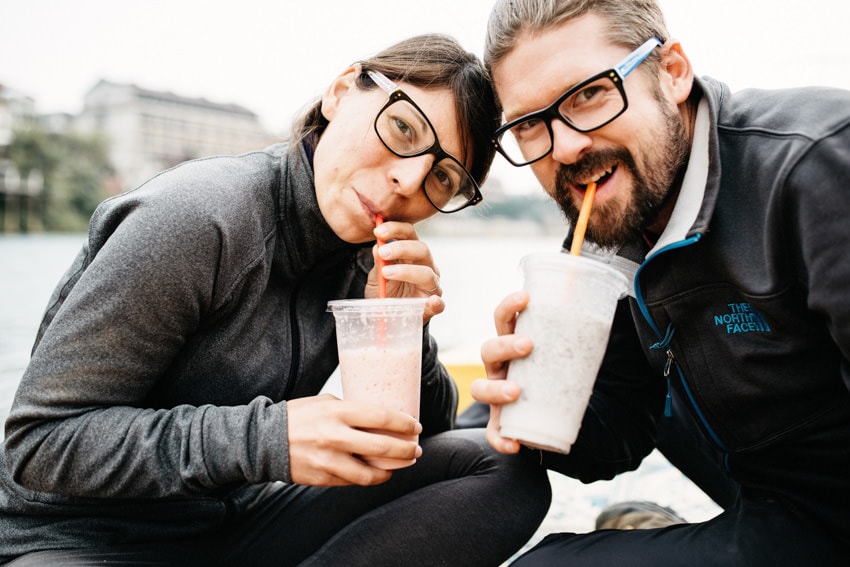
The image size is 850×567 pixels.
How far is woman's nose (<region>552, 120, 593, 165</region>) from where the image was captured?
1347 millimetres

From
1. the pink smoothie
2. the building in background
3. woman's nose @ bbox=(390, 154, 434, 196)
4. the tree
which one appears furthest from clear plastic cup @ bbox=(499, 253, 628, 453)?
the building in background

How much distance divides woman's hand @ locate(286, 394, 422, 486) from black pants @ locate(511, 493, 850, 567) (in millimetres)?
476

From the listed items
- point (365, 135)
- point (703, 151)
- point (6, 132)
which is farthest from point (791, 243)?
point (6, 132)

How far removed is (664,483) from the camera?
2750 millimetres

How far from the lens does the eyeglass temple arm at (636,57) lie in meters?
1.33

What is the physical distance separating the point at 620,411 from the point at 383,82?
42.7 inches

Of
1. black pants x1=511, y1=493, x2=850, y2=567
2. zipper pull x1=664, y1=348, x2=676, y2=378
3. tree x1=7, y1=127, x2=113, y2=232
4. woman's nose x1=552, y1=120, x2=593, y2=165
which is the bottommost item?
tree x1=7, y1=127, x2=113, y2=232

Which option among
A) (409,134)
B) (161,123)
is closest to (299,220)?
(409,134)

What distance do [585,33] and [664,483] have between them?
212cm

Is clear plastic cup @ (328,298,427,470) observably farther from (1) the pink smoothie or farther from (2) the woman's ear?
(2) the woman's ear

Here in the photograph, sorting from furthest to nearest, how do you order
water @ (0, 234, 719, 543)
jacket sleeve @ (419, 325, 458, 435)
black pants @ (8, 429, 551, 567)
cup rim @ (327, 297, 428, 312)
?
water @ (0, 234, 719, 543) → jacket sleeve @ (419, 325, 458, 435) → black pants @ (8, 429, 551, 567) → cup rim @ (327, 297, 428, 312)

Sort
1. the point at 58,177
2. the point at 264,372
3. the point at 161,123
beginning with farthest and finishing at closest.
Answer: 1. the point at 161,123
2. the point at 58,177
3. the point at 264,372

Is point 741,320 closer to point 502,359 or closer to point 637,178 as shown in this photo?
point 637,178

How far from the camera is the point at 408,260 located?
5.10ft
